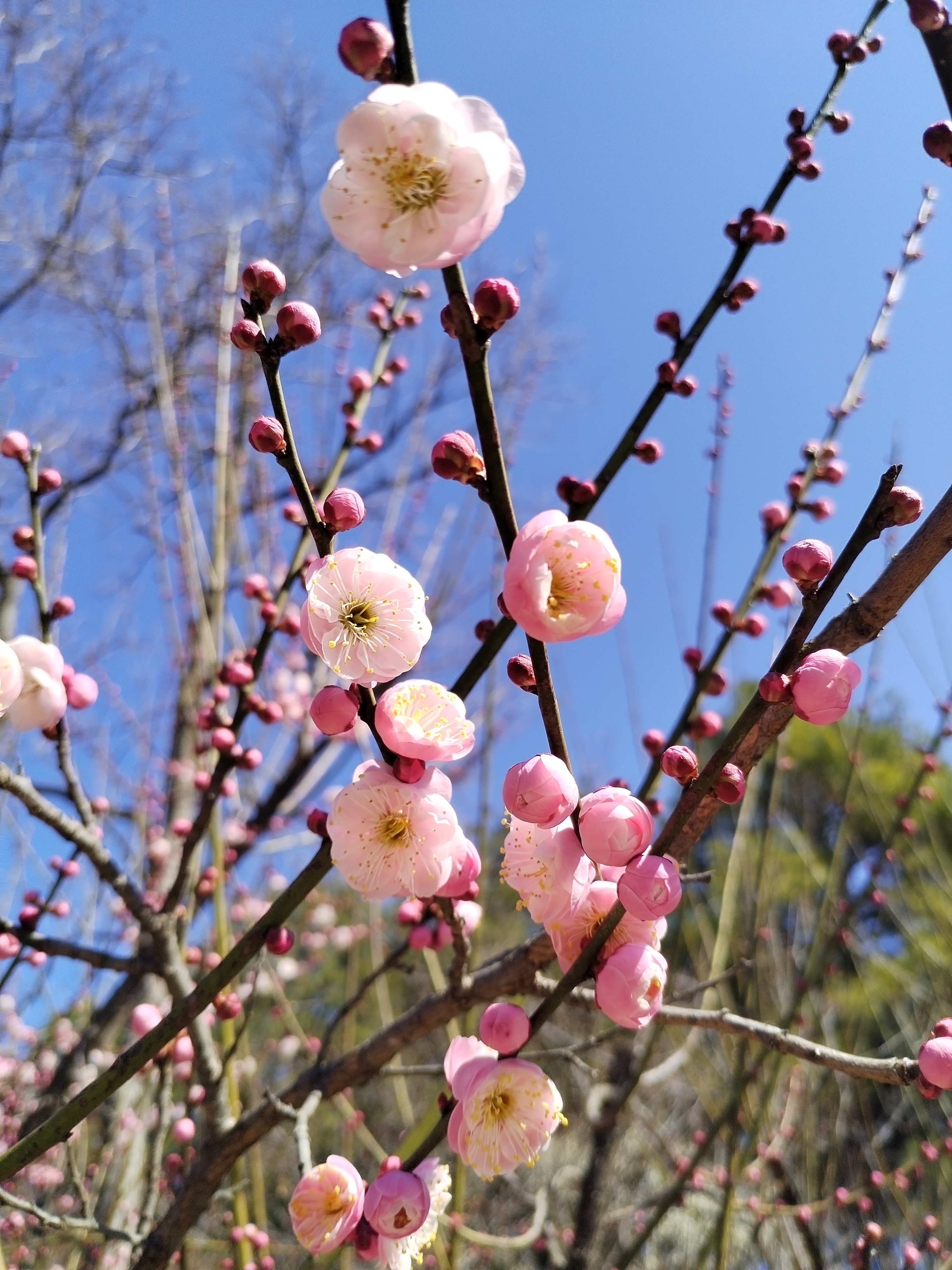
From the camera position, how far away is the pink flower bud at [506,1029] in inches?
35.8

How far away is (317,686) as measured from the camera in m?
3.53

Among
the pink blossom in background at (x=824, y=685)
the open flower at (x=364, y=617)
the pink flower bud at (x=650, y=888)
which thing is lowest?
the pink flower bud at (x=650, y=888)

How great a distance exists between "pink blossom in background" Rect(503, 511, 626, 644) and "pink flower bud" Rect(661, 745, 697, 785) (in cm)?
19

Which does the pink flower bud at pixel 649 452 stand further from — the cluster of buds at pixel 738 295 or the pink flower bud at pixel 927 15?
the pink flower bud at pixel 927 15

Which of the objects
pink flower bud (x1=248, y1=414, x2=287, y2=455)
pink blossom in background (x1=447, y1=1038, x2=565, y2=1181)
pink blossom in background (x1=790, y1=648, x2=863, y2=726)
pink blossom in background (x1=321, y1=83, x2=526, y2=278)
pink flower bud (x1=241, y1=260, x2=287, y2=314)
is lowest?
pink blossom in background (x1=447, y1=1038, x2=565, y2=1181)

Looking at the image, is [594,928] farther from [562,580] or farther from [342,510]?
[342,510]

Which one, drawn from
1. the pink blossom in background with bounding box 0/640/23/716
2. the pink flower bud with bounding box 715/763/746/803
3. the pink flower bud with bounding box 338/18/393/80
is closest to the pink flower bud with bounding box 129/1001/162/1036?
the pink blossom in background with bounding box 0/640/23/716

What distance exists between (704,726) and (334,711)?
0.82m

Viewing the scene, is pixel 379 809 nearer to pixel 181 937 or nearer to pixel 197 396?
pixel 181 937

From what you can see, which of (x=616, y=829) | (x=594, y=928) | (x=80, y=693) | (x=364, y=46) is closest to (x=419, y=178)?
(x=364, y=46)

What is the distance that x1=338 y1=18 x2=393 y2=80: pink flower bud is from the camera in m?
0.63

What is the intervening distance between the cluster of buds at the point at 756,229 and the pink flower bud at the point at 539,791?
98cm

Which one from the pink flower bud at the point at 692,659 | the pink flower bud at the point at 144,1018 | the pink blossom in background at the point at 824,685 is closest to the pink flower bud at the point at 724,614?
the pink flower bud at the point at 692,659

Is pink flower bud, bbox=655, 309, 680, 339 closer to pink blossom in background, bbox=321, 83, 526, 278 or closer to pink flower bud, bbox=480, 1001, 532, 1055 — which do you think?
pink blossom in background, bbox=321, 83, 526, 278
